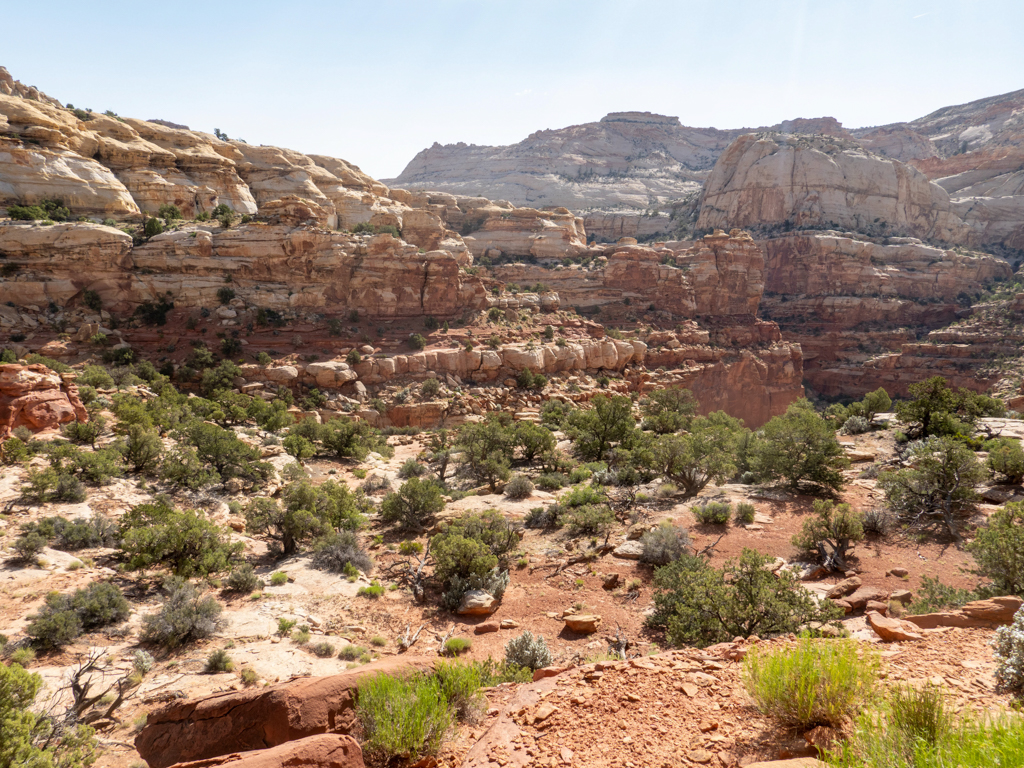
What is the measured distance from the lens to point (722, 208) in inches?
2849

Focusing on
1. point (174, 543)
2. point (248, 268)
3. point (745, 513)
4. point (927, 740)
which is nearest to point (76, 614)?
point (174, 543)

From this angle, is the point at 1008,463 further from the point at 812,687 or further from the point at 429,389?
the point at 429,389

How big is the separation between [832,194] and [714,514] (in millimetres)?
73331

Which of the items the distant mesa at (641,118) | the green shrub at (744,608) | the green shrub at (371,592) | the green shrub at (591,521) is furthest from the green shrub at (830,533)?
the distant mesa at (641,118)

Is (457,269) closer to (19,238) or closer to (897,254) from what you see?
(19,238)

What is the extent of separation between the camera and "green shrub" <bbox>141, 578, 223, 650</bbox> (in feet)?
26.1

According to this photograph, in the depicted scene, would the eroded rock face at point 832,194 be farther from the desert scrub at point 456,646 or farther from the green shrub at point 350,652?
the green shrub at point 350,652

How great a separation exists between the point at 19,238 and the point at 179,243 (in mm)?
7295

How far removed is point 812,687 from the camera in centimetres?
372

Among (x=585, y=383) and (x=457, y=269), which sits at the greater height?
(x=457, y=269)

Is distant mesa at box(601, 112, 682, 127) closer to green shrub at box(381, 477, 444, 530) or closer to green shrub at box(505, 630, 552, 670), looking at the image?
green shrub at box(381, 477, 444, 530)

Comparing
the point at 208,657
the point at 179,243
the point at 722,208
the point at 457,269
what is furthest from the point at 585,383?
the point at 722,208

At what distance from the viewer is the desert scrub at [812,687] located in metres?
3.71

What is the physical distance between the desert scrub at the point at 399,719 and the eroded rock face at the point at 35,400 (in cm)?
1782
